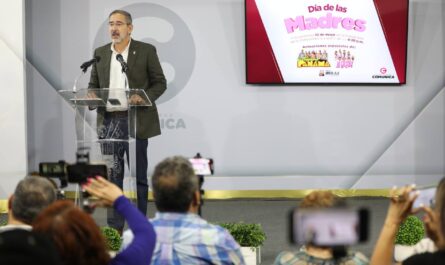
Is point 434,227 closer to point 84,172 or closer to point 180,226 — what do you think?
point 180,226

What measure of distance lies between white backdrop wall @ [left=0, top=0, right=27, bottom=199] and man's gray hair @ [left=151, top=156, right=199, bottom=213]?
449 centimetres

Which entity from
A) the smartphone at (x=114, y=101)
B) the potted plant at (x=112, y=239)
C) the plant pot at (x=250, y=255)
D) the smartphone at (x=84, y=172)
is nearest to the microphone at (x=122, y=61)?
the smartphone at (x=114, y=101)

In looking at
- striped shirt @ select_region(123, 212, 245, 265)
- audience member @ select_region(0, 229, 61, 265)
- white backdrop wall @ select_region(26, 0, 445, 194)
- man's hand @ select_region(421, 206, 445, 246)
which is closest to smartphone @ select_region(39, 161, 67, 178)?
striped shirt @ select_region(123, 212, 245, 265)

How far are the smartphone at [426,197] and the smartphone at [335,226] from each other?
0.50 meters

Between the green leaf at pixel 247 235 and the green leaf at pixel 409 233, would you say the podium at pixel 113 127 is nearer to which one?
the green leaf at pixel 247 235

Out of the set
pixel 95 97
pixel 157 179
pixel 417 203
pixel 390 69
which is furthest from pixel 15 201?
pixel 390 69

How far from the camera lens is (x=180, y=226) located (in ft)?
7.16

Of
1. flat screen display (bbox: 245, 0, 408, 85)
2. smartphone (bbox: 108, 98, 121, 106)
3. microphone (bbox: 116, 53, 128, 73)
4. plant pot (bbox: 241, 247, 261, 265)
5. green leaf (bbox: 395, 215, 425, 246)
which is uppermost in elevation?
flat screen display (bbox: 245, 0, 408, 85)

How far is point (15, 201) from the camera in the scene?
2248 mm

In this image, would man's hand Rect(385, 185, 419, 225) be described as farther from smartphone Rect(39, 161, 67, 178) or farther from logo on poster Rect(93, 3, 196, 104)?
logo on poster Rect(93, 3, 196, 104)

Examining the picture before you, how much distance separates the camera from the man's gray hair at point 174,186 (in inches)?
85.0

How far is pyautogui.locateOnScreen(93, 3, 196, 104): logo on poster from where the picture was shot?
269 inches

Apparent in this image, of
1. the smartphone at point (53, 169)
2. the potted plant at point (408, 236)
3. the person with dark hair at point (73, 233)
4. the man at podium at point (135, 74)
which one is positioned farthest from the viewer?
the man at podium at point (135, 74)

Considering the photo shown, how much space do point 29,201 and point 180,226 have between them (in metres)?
0.53
